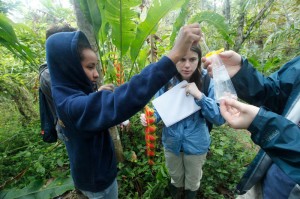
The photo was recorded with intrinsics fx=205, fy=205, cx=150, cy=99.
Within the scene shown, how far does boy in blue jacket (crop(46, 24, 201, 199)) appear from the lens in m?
0.75

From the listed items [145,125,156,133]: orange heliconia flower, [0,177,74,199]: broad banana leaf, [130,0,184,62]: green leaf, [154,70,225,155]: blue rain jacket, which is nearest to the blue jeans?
[0,177,74,199]: broad banana leaf

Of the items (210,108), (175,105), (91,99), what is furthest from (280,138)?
(175,105)

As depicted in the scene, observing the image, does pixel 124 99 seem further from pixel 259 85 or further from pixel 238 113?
pixel 259 85

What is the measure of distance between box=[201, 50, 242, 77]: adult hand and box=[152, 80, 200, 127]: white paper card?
0.52 m

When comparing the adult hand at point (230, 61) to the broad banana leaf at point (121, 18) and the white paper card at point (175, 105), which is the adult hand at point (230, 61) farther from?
the broad banana leaf at point (121, 18)

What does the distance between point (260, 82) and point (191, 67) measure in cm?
60

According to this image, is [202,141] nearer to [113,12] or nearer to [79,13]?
[113,12]

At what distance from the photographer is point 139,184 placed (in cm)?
225

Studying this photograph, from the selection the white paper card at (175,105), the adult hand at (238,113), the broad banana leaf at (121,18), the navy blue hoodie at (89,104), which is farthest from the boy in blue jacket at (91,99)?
the broad banana leaf at (121,18)

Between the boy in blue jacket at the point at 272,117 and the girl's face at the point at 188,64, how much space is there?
47 cm

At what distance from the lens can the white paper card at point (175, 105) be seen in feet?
5.14

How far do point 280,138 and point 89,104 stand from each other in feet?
2.15

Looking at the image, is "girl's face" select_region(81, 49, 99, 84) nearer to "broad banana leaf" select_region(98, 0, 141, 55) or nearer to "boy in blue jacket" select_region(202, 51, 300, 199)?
"boy in blue jacket" select_region(202, 51, 300, 199)

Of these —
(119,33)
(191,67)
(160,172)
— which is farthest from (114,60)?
(160,172)
